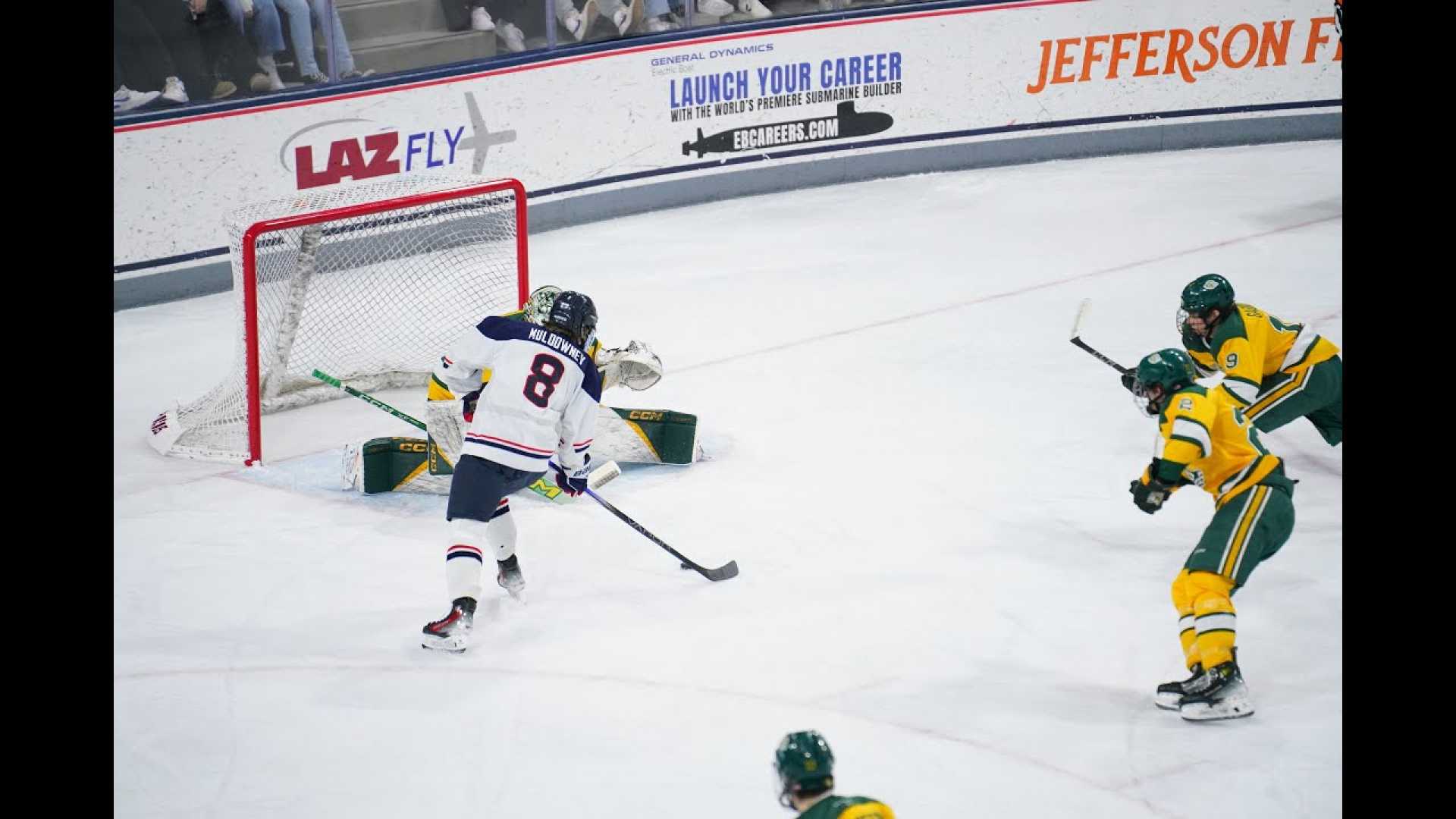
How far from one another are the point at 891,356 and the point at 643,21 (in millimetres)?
3681

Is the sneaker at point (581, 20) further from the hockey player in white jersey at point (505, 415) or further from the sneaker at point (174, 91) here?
the hockey player in white jersey at point (505, 415)

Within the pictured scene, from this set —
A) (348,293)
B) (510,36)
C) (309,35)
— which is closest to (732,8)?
(510,36)

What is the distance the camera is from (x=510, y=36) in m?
9.94

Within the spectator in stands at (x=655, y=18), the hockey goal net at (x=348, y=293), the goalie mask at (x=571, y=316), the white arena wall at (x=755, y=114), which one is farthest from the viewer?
the spectator in stands at (x=655, y=18)

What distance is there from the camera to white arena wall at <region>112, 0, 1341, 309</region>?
890cm

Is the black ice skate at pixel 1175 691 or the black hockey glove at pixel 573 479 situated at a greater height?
the black hockey glove at pixel 573 479

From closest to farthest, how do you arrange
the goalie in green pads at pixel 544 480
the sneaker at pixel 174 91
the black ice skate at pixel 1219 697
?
the black ice skate at pixel 1219 697, the goalie in green pads at pixel 544 480, the sneaker at pixel 174 91

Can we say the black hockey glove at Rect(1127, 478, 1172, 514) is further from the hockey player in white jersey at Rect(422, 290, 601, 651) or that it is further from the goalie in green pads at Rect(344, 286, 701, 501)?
the goalie in green pads at Rect(344, 286, 701, 501)

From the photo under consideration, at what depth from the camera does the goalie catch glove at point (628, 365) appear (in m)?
6.41

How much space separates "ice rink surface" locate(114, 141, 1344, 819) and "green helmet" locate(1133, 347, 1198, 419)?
814 mm

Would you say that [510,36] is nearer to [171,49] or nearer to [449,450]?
[171,49]

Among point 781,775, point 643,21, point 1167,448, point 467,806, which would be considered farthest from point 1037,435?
point 643,21

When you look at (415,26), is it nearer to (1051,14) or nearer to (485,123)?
(485,123)

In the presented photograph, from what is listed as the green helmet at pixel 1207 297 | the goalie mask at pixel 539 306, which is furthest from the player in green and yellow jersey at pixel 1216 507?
the goalie mask at pixel 539 306
